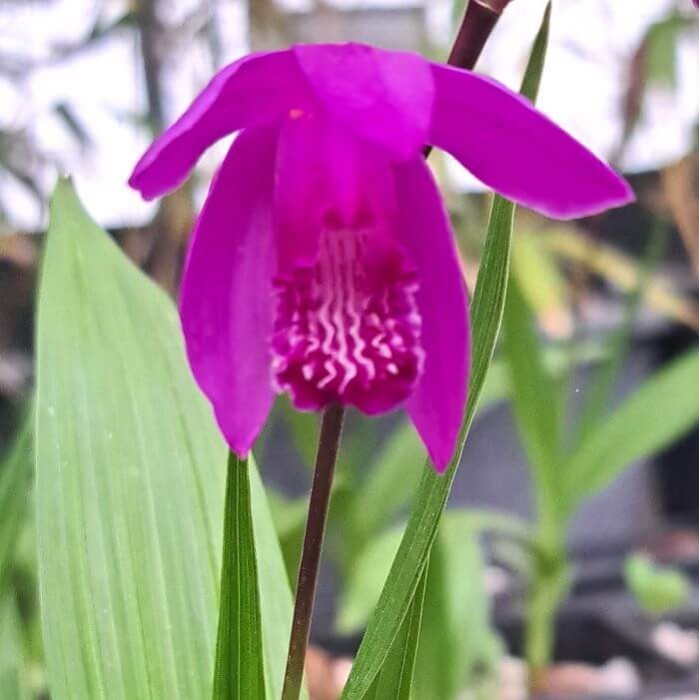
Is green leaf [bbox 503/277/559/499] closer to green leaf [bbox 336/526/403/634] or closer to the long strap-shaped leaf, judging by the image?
green leaf [bbox 336/526/403/634]

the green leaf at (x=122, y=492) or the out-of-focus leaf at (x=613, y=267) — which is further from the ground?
the out-of-focus leaf at (x=613, y=267)

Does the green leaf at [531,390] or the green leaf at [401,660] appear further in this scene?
the green leaf at [531,390]

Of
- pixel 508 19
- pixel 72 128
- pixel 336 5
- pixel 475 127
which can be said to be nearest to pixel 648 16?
pixel 508 19

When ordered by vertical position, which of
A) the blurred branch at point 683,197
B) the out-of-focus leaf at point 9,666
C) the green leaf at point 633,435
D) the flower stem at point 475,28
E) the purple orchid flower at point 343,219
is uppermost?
the blurred branch at point 683,197

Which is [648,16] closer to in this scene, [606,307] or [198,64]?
[606,307]

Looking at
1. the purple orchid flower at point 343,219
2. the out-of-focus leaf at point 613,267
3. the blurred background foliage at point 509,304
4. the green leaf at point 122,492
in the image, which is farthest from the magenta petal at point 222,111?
the out-of-focus leaf at point 613,267

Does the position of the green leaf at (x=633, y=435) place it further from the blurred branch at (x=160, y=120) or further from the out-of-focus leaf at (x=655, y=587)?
the blurred branch at (x=160, y=120)

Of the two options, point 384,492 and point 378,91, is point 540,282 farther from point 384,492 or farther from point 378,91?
point 378,91
